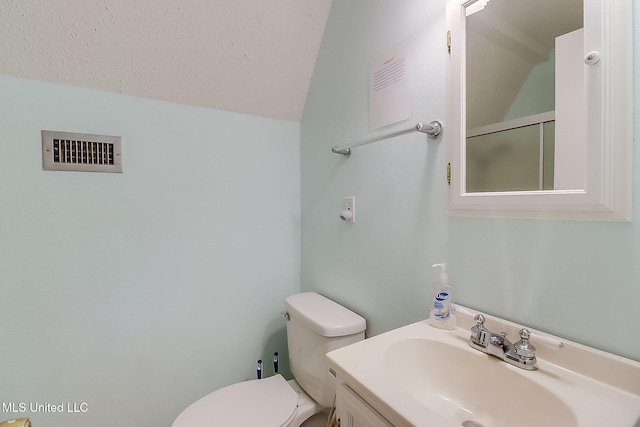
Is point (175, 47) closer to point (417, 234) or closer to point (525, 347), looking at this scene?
point (417, 234)

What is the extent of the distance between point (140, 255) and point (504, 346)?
1.40 meters

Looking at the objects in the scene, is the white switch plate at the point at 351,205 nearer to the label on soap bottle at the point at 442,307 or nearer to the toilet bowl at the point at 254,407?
the label on soap bottle at the point at 442,307

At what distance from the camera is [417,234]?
0.96 metres

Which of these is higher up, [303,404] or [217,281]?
[217,281]

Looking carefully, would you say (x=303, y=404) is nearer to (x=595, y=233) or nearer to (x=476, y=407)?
(x=476, y=407)

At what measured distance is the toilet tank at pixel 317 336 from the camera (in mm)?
1089

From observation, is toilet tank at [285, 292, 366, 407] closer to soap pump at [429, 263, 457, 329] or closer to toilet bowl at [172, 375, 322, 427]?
toilet bowl at [172, 375, 322, 427]

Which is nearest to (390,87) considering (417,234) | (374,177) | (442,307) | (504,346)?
(374,177)

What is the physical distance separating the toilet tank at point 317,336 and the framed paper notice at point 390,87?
800 millimetres

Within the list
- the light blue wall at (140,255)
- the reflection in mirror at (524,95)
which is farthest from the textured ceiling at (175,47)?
the reflection in mirror at (524,95)

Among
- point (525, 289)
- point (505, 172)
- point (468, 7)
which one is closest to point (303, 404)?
point (525, 289)

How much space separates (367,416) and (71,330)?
1252 mm

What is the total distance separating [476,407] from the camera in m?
0.69

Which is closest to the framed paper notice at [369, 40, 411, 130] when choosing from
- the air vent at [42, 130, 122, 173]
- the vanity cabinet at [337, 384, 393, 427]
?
the vanity cabinet at [337, 384, 393, 427]
